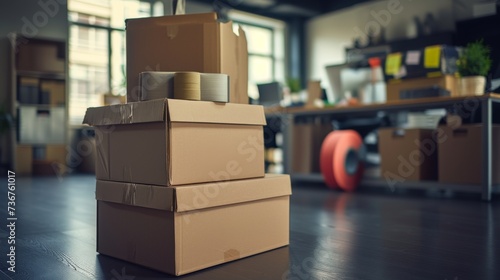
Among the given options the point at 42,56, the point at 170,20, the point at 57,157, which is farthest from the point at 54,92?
the point at 170,20

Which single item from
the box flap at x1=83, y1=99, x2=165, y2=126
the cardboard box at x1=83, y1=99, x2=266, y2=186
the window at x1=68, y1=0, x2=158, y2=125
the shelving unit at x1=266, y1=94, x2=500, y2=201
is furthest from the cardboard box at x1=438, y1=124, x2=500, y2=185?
the window at x1=68, y1=0, x2=158, y2=125

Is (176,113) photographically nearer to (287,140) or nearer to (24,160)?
(287,140)

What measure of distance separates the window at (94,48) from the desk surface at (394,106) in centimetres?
306

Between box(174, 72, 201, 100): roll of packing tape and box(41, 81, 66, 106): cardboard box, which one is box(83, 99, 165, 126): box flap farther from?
box(41, 81, 66, 106): cardboard box

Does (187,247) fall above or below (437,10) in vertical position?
below

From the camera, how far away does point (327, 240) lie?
67.7 inches

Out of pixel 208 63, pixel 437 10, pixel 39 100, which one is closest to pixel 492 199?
pixel 208 63

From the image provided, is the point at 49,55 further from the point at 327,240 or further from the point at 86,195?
the point at 327,240

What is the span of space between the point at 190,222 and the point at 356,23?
6.76 meters

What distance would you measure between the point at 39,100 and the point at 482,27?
18.7 ft

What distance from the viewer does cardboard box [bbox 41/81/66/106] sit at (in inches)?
221

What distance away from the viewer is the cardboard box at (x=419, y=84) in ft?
10.6

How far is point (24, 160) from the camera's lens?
5.32m

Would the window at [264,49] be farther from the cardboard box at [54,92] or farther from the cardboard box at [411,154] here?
the cardboard box at [411,154]
